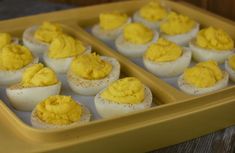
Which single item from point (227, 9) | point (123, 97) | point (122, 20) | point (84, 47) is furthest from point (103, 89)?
point (227, 9)

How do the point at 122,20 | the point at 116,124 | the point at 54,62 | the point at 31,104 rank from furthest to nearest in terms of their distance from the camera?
1. the point at 122,20
2. the point at 54,62
3. the point at 31,104
4. the point at 116,124

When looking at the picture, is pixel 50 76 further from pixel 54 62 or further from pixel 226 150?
pixel 226 150

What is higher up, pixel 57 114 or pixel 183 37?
pixel 57 114

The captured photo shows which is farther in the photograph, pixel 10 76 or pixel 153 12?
pixel 153 12

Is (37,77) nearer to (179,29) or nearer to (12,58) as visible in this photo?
(12,58)

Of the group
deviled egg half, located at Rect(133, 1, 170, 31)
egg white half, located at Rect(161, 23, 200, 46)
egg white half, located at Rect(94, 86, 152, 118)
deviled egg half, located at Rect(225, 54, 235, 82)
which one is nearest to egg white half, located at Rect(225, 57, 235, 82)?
deviled egg half, located at Rect(225, 54, 235, 82)

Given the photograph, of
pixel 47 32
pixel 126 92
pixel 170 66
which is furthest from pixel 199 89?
pixel 47 32
